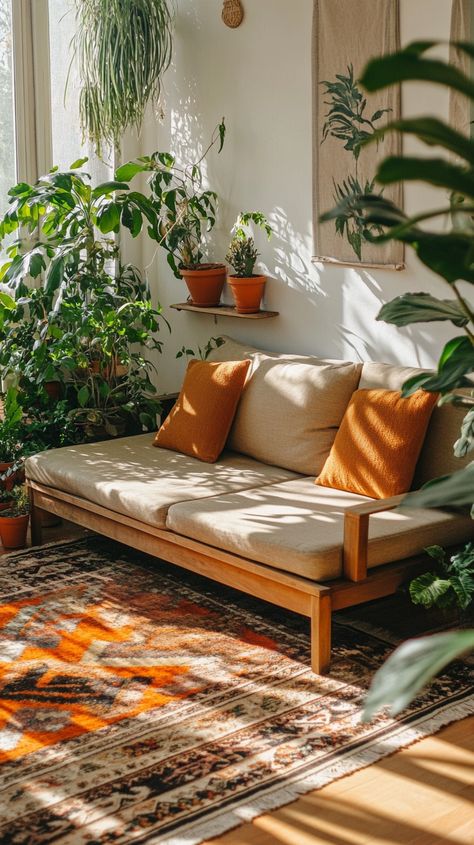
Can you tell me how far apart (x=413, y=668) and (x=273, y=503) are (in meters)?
2.58

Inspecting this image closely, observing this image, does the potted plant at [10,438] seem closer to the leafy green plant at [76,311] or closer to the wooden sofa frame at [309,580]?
the leafy green plant at [76,311]

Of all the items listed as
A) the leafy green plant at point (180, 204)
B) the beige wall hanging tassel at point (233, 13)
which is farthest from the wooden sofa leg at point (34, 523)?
the beige wall hanging tassel at point (233, 13)

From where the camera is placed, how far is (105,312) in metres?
4.79

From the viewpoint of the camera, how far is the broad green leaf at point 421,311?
6.53 ft

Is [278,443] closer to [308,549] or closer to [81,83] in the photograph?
[308,549]

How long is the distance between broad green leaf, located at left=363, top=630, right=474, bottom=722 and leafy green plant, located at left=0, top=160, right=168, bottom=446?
354cm

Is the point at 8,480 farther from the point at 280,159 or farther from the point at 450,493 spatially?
the point at 450,493

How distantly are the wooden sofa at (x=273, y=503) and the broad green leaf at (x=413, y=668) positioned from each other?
1.94m

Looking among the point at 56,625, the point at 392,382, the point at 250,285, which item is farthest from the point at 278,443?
the point at 56,625

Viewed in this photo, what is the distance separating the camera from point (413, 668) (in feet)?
3.94

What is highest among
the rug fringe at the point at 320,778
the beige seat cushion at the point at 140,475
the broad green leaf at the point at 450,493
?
the broad green leaf at the point at 450,493

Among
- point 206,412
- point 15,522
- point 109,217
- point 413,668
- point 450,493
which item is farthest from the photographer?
point 109,217

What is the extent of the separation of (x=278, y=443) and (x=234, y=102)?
5.63 feet

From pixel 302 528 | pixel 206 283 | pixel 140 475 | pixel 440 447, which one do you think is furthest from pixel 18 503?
pixel 440 447
